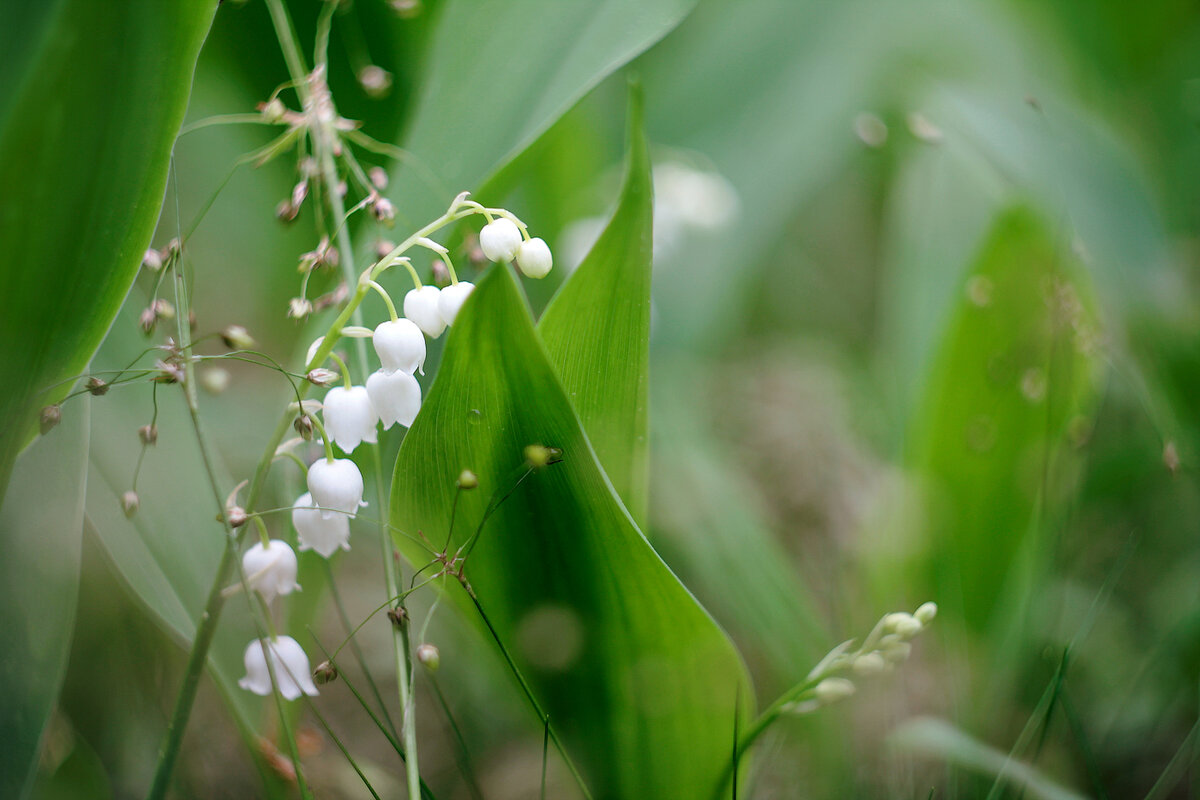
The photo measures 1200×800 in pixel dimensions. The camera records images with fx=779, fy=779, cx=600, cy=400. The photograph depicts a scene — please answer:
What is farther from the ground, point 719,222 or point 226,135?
point 226,135

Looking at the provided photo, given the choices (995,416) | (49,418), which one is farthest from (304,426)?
(995,416)

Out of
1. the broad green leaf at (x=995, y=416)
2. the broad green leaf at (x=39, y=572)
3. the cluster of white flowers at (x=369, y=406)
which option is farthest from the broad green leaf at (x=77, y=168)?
the broad green leaf at (x=995, y=416)

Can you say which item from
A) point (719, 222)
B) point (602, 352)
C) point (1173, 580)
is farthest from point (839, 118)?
point (602, 352)

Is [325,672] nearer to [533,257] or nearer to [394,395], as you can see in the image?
[394,395]

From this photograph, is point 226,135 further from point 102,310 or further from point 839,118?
point 839,118

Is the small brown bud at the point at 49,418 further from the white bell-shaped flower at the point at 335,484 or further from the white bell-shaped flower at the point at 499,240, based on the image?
the white bell-shaped flower at the point at 499,240
